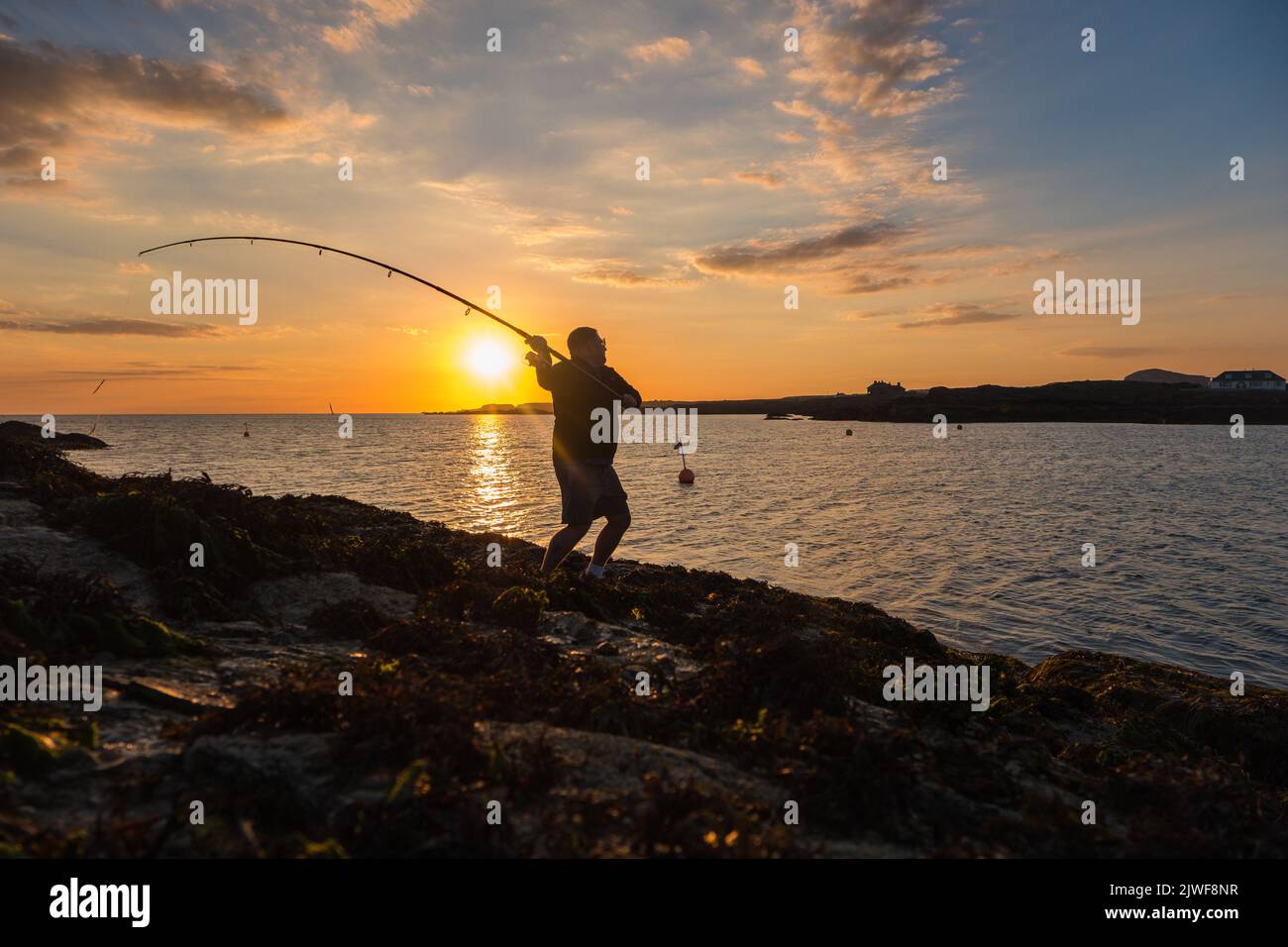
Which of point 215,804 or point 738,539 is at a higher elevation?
point 215,804

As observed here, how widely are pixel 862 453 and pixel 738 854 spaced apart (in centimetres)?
7614

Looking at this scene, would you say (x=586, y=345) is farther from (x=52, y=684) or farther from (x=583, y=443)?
(x=52, y=684)

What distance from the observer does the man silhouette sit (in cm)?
952

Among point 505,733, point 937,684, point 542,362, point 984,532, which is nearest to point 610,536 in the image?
point 542,362

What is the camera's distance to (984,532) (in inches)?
1038

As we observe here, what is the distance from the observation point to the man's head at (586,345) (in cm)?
974

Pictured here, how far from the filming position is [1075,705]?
29.5 ft

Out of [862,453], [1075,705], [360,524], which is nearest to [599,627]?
[1075,705]

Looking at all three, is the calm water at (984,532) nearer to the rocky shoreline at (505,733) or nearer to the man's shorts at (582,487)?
the rocky shoreline at (505,733)
